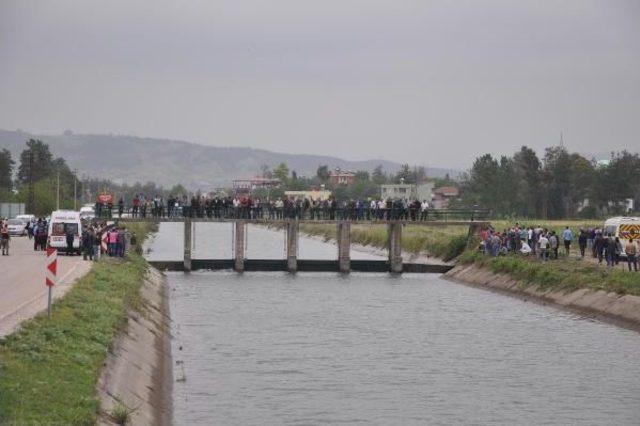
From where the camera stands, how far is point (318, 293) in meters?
72.0

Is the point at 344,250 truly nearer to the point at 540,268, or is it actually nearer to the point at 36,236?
the point at 540,268

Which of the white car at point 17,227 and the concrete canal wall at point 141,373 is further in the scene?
the white car at point 17,227

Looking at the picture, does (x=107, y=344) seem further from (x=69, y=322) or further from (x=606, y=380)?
(x=606, y=380)

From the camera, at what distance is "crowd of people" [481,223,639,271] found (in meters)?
65.9

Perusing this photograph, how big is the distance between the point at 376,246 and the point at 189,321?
234ft

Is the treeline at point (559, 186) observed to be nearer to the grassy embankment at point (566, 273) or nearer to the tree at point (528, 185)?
the tree at point (528, 185)

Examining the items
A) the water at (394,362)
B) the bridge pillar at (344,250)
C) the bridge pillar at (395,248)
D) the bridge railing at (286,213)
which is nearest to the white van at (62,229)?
the water at (394,362)

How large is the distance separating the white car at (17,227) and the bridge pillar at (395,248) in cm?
2854

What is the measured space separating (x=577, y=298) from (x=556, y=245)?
12.6m

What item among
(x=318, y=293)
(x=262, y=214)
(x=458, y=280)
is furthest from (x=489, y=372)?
(x=262, y=214)

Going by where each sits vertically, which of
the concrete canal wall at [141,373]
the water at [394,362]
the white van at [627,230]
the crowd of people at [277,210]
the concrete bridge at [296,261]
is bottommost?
the water at [394,362]

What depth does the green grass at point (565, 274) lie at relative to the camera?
58375 mm

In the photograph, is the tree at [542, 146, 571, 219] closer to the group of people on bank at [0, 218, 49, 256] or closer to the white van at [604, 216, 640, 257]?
the white van at [604, 216, 640, 257]

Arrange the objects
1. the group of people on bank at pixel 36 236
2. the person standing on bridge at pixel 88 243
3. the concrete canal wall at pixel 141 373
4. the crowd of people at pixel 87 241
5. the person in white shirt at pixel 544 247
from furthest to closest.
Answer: the person in white shirt at pixel 544 247, the group of people on bank at pixel 36 236, the crowd of people at pixel 87 241, the person standing on bridge at pixel 88 243, the concrete canal wall at pixel 141 373
